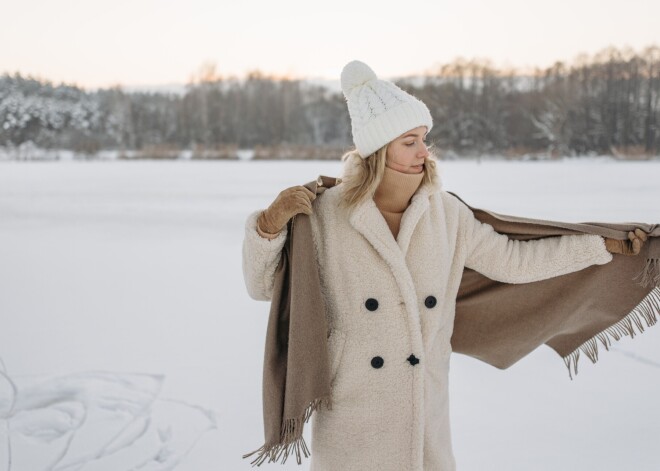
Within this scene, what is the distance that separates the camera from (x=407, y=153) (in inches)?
73.9

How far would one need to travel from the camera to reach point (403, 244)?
1836 millimetres

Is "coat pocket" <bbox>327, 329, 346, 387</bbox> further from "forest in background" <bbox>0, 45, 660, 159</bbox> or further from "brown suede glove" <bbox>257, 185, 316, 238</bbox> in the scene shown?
"forest in background" <bbox>0, 45, 660, 159</bbox>

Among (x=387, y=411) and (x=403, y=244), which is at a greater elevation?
(x=403, y=244)

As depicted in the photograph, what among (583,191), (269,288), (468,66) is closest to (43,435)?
(269,288)

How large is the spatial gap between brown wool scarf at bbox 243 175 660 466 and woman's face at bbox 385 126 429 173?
0.24 meters

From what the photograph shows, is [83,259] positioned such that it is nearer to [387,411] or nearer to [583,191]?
[387,411]

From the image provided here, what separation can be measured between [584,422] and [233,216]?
7.53 m

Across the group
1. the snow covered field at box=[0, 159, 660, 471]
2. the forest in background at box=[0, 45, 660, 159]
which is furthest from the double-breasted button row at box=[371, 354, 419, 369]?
the forest in background at box=[0, 45, 660, 159]

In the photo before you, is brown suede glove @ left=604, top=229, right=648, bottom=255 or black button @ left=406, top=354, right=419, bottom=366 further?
brown suede glove @ left=604, top=229, right=648, bottom=255

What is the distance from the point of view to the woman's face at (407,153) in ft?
6.16

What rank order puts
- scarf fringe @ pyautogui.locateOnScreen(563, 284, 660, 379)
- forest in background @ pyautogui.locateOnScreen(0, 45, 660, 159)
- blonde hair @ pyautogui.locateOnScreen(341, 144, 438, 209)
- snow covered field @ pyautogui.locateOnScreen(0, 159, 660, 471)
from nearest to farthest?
blonde hair @ pyautogui.locateOnScreen(341, 144, 438, 209) < scarf fringe @ pyautogui.locateOnScreen(563, 284, 660, 379) < snow covered field @ pyautogui.locateOnScreen(0, 159, 660, 471) < forest in background @ pyautogui.locateOnScreen(0, 45, 660, 159)

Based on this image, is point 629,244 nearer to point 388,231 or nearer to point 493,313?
point 493,313

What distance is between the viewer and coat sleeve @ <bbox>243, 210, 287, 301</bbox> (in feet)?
5.83

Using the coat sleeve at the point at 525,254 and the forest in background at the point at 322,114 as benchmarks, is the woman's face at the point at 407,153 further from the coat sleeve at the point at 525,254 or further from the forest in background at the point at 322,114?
the forest in background at the point at 322,114
